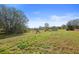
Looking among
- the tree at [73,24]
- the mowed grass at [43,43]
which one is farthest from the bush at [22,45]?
the tree at [73,24]

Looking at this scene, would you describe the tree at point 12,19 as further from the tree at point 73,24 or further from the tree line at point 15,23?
the tree at point 73,24

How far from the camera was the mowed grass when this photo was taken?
259cm

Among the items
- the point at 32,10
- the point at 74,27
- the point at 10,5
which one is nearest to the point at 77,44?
the point at 74,27

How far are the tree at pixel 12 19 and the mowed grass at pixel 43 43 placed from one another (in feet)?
0.30

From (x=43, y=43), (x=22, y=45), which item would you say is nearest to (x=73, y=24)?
(x=43, y=43)

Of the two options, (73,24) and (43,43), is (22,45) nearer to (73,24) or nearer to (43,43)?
(43,43)

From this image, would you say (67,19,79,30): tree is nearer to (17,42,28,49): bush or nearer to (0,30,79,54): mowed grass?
(0,30,79,54): mowed grass

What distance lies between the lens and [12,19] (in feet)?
8.75

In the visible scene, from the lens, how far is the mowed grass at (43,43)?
259 centimetres

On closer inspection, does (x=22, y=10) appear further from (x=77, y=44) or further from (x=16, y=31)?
(x=77, y=44)

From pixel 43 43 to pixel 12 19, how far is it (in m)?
0.43

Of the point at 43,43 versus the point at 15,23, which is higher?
the point at 15,23
